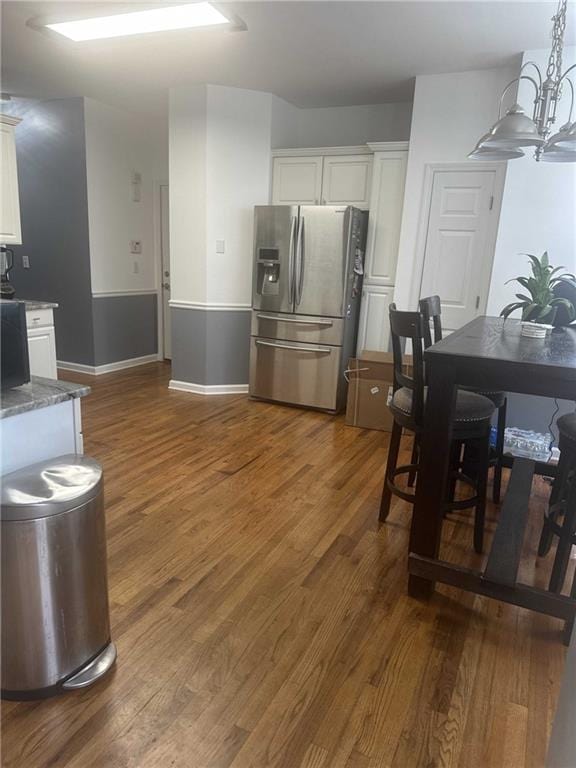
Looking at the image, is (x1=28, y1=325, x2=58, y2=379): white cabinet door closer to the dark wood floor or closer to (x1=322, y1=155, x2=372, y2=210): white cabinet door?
the dark wood floor

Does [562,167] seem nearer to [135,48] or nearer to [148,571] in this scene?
[135,48]

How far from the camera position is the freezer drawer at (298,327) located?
416 centimetres

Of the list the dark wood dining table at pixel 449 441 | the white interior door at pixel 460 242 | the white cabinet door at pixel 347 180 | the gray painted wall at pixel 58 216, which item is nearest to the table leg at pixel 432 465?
the dark wood dining table at pixel 449 441

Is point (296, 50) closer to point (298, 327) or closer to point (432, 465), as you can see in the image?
point (298, 327)

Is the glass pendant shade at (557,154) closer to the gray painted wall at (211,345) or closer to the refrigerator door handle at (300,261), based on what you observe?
the refrigerator door handle at (300,261)

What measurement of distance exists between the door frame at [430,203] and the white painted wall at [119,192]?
312 cm

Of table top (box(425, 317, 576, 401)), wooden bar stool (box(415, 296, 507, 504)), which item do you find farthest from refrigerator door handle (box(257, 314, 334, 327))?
table top (box(425, 317, 576, 401))

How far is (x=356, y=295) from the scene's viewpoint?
14.1ft

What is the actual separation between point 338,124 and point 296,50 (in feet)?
4.99

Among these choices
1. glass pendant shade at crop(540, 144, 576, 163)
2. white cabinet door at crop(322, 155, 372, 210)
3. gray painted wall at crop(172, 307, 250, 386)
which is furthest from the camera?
gray painted wall at crop(172, 307, 250, 386)

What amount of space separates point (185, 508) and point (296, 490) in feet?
2.13

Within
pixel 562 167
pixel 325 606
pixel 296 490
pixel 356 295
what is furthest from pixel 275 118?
pixel 325 606

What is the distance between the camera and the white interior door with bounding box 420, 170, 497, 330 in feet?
12.4

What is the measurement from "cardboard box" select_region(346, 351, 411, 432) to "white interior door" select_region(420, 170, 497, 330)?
64 centimetres
